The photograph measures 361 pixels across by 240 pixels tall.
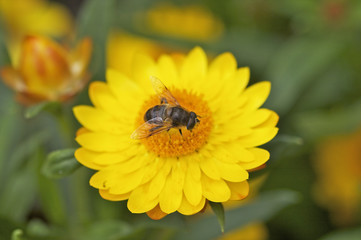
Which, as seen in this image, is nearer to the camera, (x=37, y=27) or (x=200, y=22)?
(x=200, y=22)

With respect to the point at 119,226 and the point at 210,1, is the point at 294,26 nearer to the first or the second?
the point at 210,1

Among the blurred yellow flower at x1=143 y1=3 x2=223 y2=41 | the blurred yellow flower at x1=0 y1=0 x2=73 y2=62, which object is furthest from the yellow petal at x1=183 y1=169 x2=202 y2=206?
the blurred yellow flower at x1=0 y1=0 x2=73 y2=62

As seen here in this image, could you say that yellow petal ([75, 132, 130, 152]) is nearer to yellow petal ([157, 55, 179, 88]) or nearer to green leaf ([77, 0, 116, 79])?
yellow petal ([157, 55, 179, 88])

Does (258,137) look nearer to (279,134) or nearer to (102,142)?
(102,142)

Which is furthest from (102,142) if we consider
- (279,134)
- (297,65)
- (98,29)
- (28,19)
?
(28,19)

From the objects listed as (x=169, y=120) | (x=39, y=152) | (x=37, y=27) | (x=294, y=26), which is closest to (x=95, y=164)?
(x=169, y=120)
